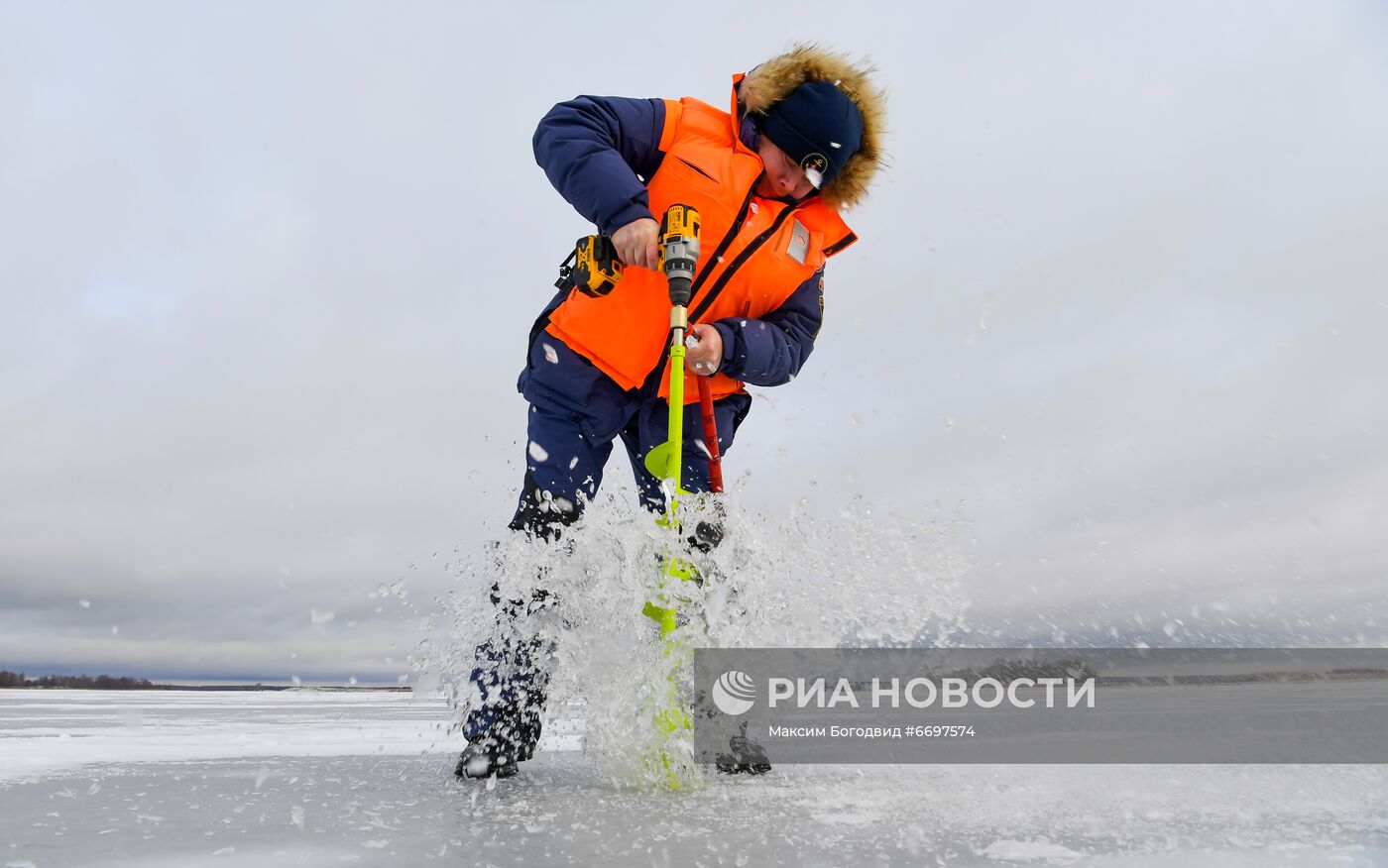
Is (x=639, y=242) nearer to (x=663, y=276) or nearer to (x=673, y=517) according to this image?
(x=663, y=276)

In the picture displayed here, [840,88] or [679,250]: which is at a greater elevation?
[840,88]

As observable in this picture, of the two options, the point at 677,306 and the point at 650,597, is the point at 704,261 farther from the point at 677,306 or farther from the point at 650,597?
the point at 650,597

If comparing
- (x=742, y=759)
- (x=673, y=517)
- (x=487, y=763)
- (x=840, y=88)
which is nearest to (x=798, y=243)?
(x=840, y=88)

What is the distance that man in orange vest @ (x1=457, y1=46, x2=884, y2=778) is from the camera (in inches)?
76.4

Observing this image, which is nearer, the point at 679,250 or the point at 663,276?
the point at 679,250

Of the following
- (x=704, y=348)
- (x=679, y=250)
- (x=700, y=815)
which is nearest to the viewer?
(x=700, y=815)

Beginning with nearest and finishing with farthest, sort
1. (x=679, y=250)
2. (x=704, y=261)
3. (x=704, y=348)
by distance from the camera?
(x=679, y=250)
(x=704, y=348)
(x=704, y=261)

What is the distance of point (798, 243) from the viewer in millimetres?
2104

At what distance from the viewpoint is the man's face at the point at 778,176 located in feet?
6.81

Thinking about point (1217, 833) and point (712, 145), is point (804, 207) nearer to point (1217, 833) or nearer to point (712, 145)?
point (712, 145)

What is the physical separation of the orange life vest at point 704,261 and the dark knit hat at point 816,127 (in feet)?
0.32

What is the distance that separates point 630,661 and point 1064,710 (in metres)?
2.44

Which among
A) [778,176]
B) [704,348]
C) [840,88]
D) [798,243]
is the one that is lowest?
[704,348]

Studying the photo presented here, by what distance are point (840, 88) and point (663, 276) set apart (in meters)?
0.65
